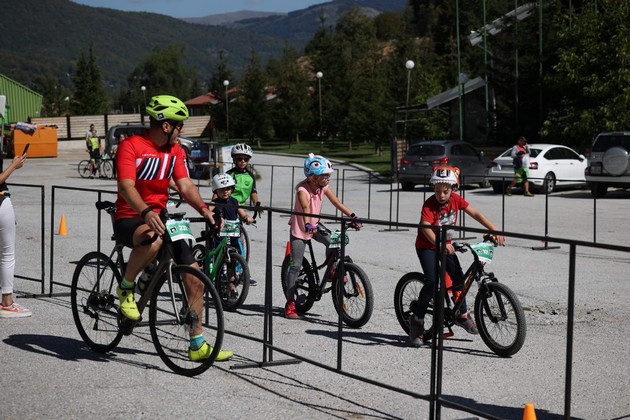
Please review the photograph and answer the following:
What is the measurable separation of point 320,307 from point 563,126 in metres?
28.4

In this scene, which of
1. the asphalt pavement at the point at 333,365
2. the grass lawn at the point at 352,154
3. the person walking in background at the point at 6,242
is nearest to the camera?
the asphalt pavement at the point at 333,365

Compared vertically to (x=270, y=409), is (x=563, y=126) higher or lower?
higher

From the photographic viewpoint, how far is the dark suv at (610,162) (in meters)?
27.9

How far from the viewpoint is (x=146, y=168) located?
7555mm

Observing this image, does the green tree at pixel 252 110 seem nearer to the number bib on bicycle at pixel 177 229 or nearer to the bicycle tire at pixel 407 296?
the bicycle tire at pixel 407 296

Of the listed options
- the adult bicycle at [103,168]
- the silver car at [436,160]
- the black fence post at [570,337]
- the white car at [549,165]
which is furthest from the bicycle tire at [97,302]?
the adult bicycle at [103,168]

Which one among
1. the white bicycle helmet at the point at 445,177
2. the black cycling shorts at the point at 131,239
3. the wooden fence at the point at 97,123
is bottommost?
the black cycling shorts at the point at 131,239

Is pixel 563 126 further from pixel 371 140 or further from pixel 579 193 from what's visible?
pixel 371 140

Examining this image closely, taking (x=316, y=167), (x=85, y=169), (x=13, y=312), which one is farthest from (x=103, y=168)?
(x=316, y=167)

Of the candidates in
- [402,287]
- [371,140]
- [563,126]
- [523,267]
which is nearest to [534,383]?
[402,287]

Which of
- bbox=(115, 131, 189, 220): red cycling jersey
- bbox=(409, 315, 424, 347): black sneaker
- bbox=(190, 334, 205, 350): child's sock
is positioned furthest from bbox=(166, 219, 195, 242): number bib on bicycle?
bbox=(409, 315, 424, 347): black sneaker

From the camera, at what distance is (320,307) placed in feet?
35.3

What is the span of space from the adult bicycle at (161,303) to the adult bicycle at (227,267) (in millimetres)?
1633

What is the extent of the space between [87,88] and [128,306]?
287 ft
